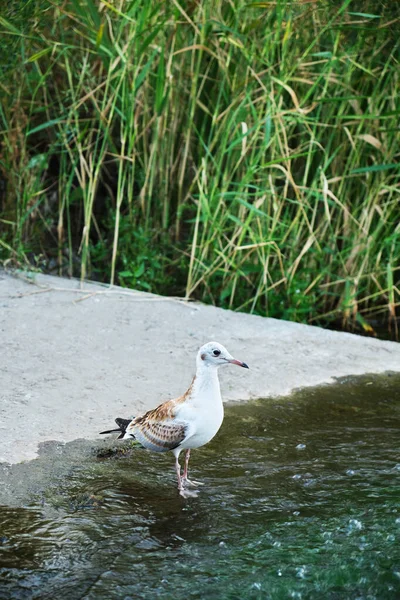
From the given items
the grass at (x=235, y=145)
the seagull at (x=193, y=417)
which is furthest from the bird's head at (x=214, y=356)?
the grass at (x=235, y=145)

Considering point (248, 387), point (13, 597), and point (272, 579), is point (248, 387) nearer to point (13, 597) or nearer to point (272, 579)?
point (272, 579)

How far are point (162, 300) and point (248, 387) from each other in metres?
1.46

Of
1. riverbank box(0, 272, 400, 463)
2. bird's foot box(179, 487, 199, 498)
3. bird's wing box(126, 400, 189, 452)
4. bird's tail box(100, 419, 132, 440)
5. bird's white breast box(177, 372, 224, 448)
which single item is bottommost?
riverbank box(0, 272, 400, 463)

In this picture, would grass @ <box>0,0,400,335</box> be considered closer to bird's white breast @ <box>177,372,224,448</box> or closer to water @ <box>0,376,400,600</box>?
water @ <box>0,376,400,600</box>

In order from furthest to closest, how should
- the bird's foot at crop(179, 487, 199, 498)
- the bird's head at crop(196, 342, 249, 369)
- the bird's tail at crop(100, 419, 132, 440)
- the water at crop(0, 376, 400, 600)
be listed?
the bird's tail at crop(100, 419, 132, 440), the bird's head at crop(196, 342, 249, 369), the bird's foot at crop(179, 487, 199, 498), the water at crop(0, 376, 400, 600)

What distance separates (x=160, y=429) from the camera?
3934 mm

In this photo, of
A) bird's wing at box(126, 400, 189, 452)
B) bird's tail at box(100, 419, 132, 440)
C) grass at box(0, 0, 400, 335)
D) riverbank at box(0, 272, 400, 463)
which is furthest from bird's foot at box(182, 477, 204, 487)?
grass at box(0, 0, 400, 335)

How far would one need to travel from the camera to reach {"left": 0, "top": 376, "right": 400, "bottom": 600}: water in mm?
3096

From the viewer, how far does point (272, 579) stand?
3.12 meters

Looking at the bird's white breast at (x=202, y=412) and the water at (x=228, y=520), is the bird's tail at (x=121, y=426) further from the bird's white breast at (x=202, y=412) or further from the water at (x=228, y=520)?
the bird's white breast at (x=202, y=412)

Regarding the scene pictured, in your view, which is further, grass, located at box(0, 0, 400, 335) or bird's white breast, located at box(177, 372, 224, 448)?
grass, located at box(0, 0, 400, 335)

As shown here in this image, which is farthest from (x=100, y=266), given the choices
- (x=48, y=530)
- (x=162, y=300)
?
(x=48, y=530)

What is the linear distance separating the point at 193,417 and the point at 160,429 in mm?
176

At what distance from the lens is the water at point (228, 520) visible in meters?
3.10
